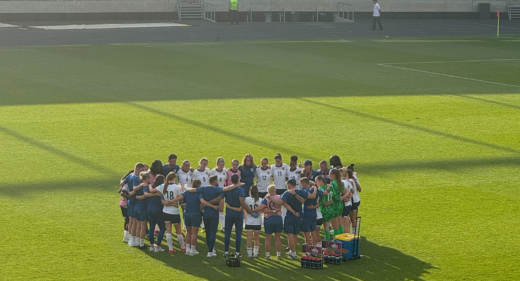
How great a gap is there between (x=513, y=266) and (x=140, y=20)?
50.5 m

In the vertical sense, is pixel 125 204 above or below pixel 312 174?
below

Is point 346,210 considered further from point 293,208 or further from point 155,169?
point 155,169

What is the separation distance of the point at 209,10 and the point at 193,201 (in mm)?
49372

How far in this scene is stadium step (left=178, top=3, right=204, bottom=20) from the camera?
2426 inches

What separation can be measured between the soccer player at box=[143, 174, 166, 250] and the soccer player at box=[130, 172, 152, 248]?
0.31 ft

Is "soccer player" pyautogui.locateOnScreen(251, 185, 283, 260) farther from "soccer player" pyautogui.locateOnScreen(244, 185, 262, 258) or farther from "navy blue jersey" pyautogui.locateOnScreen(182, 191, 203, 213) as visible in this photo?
"navy blue jersey" pyautogui.locateOnScreen(182, 191, 203, 213)

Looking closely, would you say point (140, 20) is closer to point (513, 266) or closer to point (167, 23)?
point (167, 23)

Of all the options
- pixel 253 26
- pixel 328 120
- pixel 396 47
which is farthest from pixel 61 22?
pixel 328 120

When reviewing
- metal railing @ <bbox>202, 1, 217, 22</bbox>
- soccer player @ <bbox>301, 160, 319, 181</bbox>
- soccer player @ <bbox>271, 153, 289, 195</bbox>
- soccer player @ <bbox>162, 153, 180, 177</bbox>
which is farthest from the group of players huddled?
metal railing @ <bbox>202, 1, 217, 22</bbox>

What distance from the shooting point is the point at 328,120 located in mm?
26734

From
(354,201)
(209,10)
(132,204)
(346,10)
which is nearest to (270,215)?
(354,201)

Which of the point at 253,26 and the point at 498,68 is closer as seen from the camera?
the point at 498,68

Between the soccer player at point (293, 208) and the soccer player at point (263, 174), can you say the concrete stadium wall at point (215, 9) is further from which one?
the soccer player at point (293, 208)

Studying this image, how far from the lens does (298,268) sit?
13.7m
